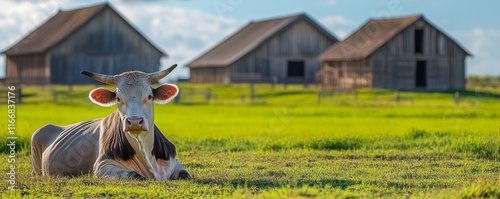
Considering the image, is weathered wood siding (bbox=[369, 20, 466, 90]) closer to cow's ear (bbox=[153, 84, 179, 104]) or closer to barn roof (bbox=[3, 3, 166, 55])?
barn roof (bbox=[3, 3, 166, 55])

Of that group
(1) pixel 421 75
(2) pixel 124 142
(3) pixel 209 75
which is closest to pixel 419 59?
(1) pixel 421 75

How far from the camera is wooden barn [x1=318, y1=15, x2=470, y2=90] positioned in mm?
65250

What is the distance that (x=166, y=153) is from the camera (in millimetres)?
13180

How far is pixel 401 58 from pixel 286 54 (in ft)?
39.9

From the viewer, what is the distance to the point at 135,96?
12.5 meters

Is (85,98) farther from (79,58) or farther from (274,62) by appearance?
(274,62)

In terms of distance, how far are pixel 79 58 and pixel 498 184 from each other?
6060 cm

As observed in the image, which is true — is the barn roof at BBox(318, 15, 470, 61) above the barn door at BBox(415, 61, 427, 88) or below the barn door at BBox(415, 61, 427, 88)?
above

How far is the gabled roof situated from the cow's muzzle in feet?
198

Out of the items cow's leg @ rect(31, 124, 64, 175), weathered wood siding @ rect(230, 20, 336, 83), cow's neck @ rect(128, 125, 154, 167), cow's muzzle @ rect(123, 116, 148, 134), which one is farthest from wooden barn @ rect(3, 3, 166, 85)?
cow's muzzle @ rect(123, 116, 148, 134)

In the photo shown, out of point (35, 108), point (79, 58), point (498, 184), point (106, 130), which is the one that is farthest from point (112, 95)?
point (79, 58)

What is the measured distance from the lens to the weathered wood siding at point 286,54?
73.8 metres

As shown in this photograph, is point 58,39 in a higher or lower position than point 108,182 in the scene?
higher

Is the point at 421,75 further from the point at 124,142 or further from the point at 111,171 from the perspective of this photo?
the point at 111,171
